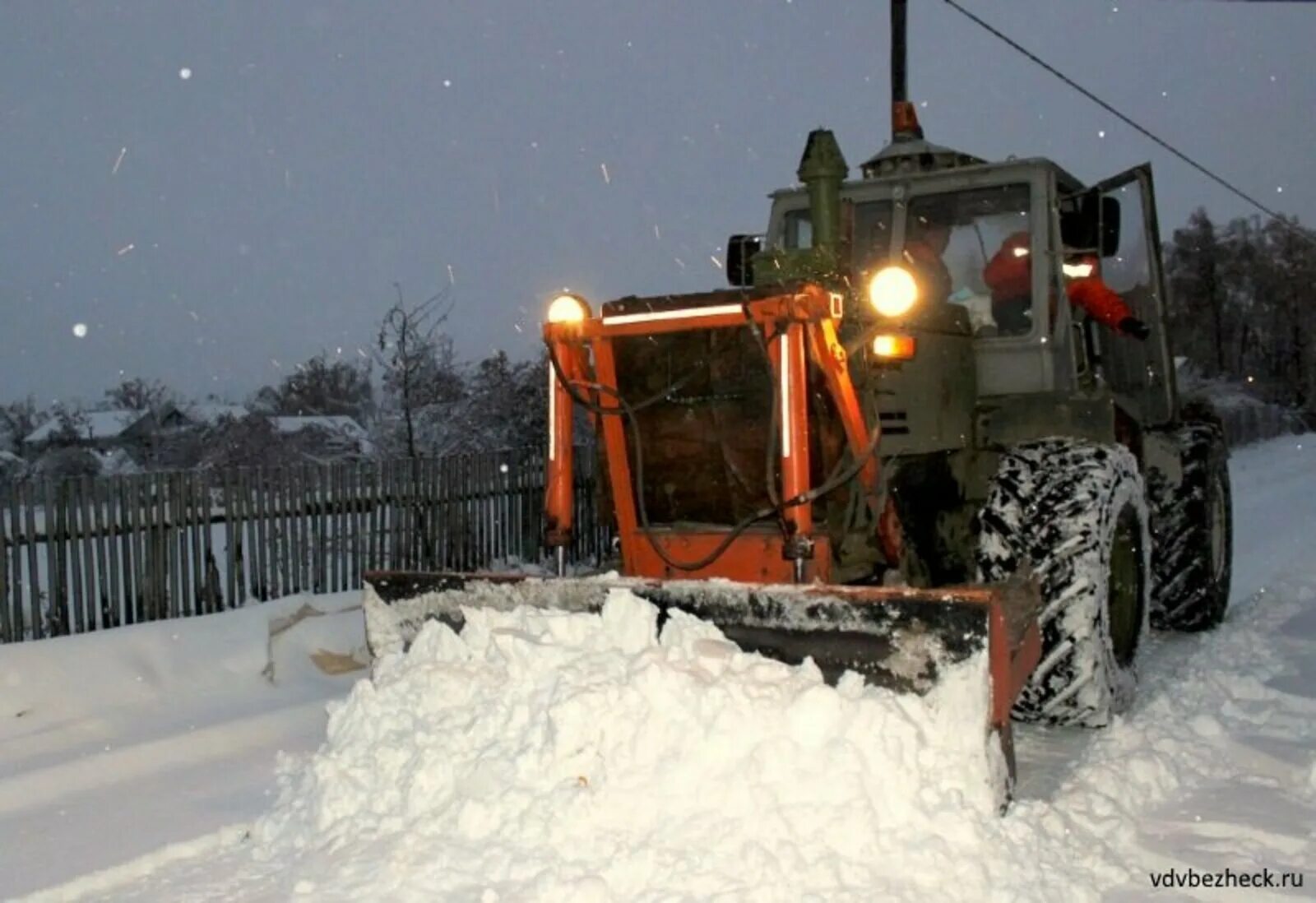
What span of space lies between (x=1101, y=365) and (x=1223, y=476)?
2.15m

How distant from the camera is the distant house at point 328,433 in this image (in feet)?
68.6

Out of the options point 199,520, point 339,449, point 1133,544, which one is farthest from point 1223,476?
point 339,449

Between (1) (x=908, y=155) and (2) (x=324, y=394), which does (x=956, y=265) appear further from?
(2) (x=324, y=394)

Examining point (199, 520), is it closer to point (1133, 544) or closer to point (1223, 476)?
point (1133, 544)

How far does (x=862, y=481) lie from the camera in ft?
14.2

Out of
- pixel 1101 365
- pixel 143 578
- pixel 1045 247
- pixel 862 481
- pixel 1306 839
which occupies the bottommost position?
pixel 1306 839

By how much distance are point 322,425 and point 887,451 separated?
19746 millimetres

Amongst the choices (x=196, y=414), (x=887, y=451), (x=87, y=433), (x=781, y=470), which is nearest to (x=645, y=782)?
(x=781, y=470)

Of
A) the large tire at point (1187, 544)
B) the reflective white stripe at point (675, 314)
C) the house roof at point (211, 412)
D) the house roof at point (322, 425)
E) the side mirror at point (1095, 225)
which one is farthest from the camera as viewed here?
the house roof at point (211, 412)

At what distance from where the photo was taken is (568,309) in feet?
15.1

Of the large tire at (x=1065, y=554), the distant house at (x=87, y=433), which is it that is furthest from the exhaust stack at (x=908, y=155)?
the distant house at (x=87, y=433)

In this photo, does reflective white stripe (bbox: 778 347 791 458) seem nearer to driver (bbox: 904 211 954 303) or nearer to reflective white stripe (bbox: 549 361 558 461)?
reflective white stripe (bbox: 549 361 558 461)

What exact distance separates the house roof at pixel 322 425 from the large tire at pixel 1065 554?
18438 millimetres

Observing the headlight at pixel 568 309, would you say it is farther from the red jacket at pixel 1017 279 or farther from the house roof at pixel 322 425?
the house roof at pixel 322 425
